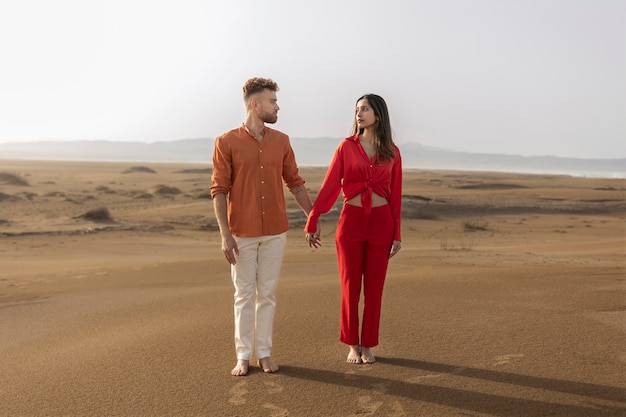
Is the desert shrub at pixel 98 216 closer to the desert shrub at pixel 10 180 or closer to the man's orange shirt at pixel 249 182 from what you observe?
the man's orange shirt at pixel 249 182

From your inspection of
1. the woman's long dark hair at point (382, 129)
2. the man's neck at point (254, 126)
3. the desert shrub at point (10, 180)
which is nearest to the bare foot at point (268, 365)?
the man's neck at point (254, 126)

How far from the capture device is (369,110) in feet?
15.4

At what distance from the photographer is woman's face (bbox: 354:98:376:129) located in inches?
184

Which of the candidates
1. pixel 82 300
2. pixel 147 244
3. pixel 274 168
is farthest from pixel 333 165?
pixel 147 244

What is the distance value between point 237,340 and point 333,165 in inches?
56.6

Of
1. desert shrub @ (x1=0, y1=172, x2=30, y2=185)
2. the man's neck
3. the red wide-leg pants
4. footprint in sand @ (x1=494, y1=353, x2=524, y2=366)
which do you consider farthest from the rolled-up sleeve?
desert shrub @ (x1=0, y1=172, x2=30, y2=185)

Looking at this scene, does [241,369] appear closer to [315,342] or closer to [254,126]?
[315,342]

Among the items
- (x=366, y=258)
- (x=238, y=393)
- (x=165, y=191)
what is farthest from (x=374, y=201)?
(x=165, y=191)

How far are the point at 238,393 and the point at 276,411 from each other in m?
0.39

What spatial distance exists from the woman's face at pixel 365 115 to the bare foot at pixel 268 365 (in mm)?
1790

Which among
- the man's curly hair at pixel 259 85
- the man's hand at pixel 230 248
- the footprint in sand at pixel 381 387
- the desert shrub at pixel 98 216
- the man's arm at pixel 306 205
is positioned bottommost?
the desert shrub at pixel 98 216

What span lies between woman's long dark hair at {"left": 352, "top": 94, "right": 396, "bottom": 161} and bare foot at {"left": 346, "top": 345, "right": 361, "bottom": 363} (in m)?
1.40

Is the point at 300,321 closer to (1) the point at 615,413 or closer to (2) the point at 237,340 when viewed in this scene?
(2) the point at 237,340

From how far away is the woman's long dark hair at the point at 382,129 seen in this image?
469 cm
